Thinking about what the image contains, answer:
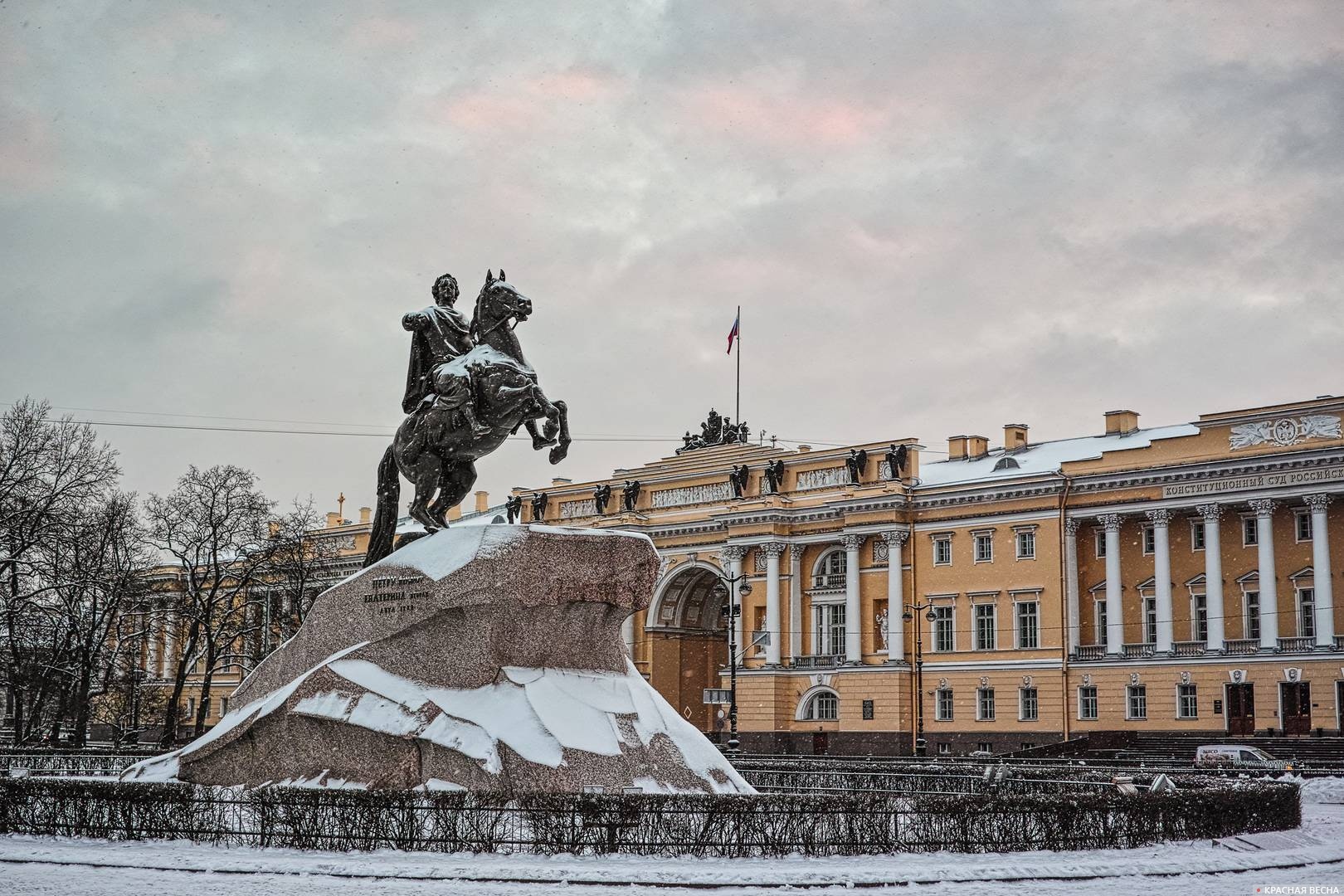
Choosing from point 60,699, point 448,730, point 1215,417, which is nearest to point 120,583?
point 60,699

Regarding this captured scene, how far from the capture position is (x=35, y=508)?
34594mm

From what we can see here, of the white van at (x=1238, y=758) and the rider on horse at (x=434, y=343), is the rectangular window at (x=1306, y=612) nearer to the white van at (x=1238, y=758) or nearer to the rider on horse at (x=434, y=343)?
the white van at (x=1238, y=758)

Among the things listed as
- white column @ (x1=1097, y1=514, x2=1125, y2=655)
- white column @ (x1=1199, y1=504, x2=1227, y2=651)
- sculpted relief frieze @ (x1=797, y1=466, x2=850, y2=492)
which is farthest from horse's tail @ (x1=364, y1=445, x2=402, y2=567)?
sculpted relief frieze @ (x1=797, y1=466, x2=850, y2=492)

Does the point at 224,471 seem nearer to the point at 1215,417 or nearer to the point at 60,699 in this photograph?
the point at 60,699

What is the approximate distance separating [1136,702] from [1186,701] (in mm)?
1944

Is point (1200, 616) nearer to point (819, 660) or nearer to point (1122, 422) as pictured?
point (1122, 422)

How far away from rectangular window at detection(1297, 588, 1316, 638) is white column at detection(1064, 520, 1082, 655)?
8.22 metres

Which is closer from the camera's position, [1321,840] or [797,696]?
[1321,840]

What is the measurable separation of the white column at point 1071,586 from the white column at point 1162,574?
123 inches

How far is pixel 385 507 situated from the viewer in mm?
20594

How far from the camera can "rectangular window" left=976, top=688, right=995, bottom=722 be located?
60562 millimetres

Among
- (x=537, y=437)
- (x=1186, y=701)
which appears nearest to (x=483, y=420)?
(x=537, y=437)

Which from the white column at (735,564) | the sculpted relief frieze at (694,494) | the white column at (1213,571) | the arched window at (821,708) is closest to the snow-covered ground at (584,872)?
the white column at (1213,571)

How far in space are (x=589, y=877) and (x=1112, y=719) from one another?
46.7 meters
